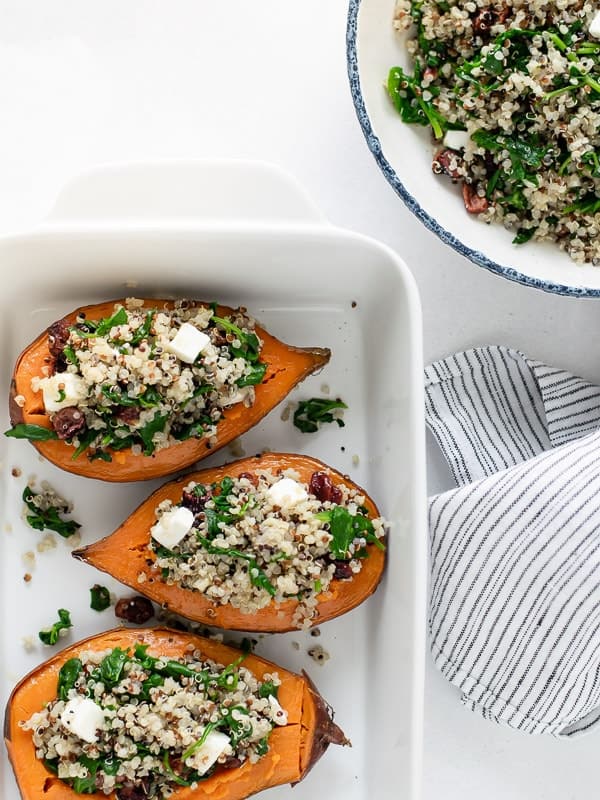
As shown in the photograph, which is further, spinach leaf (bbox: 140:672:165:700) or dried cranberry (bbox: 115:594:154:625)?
dried cranberry (bbox: 115:594:154:625)

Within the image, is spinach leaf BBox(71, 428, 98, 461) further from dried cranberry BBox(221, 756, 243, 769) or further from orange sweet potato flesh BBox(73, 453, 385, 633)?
dried cranberry BBox(221, 756, 243, 769)

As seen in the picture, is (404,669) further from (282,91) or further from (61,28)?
(61,28)

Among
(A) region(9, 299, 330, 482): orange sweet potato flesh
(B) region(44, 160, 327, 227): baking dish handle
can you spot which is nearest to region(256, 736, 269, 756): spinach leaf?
(A) region(9, 299, 330, 482): orange sweet potato flesh

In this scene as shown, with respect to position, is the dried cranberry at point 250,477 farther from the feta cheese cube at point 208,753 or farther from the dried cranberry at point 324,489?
the feta cheese cube at point 208,753

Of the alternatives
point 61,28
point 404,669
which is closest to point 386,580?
point 404,669

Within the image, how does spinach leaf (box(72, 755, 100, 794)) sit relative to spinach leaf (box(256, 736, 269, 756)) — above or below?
below

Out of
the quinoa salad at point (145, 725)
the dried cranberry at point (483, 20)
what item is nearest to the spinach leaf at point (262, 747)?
the quinoa salad at point (145, 725)

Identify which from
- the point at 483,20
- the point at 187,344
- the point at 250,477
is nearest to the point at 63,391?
the point at 187,344
